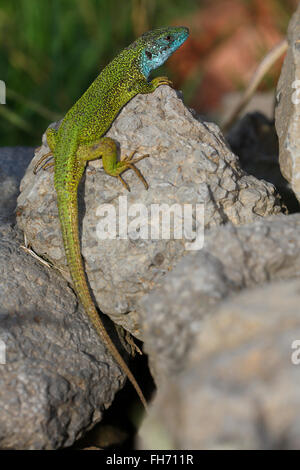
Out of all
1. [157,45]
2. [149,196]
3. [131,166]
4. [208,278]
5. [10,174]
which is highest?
[157,45]

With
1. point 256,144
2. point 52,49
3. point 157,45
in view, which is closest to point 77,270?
point 157,45

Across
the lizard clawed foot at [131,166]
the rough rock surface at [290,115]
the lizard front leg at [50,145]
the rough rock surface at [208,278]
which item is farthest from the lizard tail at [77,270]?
the rough rock surface at [290,115]

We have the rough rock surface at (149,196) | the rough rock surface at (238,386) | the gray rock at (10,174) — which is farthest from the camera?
the gray rock at (10,174)

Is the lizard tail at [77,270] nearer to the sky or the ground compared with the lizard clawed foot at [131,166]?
nearer to the ground

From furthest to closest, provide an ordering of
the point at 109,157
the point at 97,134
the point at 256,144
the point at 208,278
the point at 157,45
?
the point at 256,144 < the point at 157,45 < the point at 97,134 < the point at 109,157 < the point at 208,278

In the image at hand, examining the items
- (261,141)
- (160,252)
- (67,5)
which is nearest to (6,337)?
(160,252)

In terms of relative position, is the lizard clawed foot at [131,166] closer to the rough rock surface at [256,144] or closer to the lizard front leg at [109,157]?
the lizard front leg at [109,157]

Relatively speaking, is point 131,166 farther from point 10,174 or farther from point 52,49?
point 52,49
